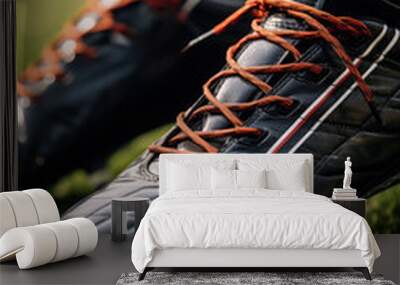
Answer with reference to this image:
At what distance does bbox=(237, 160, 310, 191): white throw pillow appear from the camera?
577 cm

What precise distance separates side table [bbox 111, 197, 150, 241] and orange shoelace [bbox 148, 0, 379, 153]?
725 millimetres

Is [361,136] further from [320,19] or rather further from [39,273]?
[39,273]

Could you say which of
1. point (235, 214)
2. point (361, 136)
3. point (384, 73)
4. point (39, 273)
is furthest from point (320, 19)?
point (39, 273)

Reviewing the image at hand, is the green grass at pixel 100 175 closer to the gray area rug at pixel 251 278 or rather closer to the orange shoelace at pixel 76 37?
the orange shoelace at pixel 76 37

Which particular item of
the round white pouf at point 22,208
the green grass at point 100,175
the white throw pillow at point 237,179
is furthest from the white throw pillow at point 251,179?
the round white pouf at point 22,208

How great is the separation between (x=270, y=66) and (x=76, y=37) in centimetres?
194

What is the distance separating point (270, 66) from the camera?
20.5 feet

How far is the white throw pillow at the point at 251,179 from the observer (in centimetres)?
565

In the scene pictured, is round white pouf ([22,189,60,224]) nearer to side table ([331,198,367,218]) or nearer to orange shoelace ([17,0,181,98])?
orange shoelace ([17,0,181,98])

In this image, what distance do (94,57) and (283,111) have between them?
6.33 feet

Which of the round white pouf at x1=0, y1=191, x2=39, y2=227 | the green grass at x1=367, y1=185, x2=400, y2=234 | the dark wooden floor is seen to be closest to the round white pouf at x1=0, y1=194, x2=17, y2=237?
the round white pouf at x1=0, y1=191, x2=39, y2=227

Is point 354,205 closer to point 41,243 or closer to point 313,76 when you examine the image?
point 313,76

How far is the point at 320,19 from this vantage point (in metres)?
6.28

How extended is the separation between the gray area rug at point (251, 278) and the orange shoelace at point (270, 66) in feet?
6.65
